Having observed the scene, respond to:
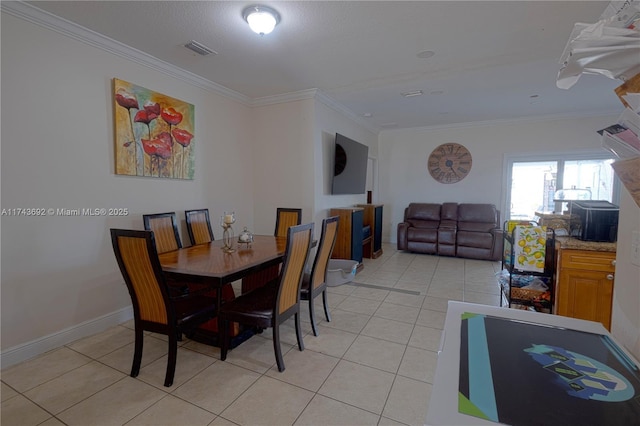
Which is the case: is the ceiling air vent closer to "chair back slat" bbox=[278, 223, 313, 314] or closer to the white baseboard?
"chair back slat" bbox=[278, 223, 313, 314]

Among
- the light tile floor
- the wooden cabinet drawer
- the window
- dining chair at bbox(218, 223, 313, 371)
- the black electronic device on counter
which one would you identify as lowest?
the light tile floor

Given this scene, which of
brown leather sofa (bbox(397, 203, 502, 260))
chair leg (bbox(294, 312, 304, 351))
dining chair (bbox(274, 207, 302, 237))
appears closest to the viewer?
chair leg (bbox(294, 312, 304, 351))

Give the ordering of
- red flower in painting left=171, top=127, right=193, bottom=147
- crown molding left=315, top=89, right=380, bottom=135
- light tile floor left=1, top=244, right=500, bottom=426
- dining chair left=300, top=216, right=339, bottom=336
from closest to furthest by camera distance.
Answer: light tile floor left=1, top=244, right=500, bottom=426, dining chair left=300, top=216, right=339, bottom=336, red flower in painting left=171, top=127, right=193, bottom=147, crown molding left=315, top=89, right=380, bottom=135

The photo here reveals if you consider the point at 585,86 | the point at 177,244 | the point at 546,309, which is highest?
the point at 585,86

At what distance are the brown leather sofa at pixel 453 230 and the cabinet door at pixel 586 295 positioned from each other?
332cm

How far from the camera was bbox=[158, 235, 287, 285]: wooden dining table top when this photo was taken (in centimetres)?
197

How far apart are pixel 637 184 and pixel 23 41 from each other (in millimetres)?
3621

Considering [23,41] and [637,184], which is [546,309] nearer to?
[637,184]

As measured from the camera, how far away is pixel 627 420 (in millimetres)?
627

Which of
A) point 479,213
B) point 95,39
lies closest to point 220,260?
point 95,39

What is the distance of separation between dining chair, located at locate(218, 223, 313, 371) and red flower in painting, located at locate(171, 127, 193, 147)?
2.09 metres

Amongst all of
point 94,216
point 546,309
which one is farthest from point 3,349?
point 546,309

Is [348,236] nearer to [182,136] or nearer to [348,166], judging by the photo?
[348,166]

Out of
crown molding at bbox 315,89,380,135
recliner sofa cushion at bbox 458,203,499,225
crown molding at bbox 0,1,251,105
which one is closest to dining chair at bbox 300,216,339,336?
crown molding at bbox 315,89,380,135
